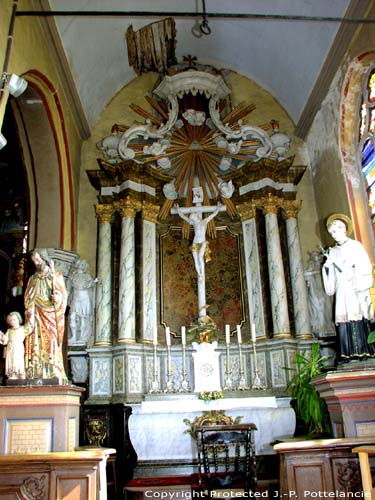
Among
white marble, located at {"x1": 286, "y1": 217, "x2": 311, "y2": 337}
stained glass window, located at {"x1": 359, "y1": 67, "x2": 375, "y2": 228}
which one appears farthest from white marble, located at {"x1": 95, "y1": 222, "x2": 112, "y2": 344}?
stained glass window, located at {"x1": 359, "y1": 67, "x2": 375, "y2": 228}

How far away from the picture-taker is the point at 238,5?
338 inches

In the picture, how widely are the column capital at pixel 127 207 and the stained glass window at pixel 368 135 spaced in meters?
3.60

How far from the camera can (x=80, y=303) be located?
8203mm

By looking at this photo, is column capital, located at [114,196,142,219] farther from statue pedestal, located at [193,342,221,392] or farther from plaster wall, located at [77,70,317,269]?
statue pedestal, located at [193,342,221,392]

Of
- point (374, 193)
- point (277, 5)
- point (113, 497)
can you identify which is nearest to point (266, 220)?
point (374, 193)

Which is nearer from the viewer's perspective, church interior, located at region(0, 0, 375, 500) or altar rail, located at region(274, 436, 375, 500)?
altar rail, located at region(274, 436, 375, 500)

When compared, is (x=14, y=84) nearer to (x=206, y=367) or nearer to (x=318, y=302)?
(x=206, y=367)

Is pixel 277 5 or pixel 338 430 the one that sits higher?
pixel 277 5

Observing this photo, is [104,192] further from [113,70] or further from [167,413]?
[167,413]

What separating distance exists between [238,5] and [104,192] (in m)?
3.75

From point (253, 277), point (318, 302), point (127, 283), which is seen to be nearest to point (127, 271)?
point (127, 283)

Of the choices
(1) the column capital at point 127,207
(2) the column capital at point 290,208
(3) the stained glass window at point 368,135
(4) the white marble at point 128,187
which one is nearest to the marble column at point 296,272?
(2) the column capital at point 290,208

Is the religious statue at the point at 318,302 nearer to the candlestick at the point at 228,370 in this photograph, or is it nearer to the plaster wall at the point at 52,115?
the candlestick at the point at 228,370

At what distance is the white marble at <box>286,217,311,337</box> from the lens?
8.12 m
